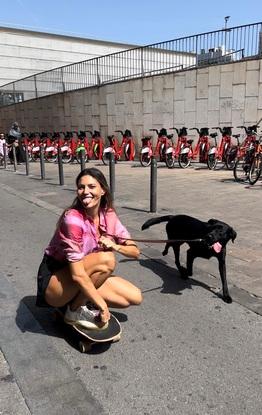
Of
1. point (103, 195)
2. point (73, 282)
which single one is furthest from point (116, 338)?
point (103, 195)

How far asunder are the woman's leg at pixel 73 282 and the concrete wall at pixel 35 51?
1263 inches

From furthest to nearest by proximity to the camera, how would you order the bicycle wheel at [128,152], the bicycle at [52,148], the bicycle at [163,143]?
the bicycle at [52,148]
the bicycle wheel at [128,152]
the bicycle at [163,143]

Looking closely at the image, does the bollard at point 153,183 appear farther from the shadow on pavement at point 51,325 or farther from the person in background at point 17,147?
the person in background at point 17,147

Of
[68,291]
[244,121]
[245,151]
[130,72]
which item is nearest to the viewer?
[68,291]

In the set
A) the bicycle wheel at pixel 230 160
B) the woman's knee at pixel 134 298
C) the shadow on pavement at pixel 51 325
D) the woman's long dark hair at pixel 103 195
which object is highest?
the woman's long dark hair at pixel 103 195

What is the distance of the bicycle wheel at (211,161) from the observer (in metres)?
12.5

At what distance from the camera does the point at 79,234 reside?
2.98 meters

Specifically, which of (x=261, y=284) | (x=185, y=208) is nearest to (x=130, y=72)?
(x=185, y=208)

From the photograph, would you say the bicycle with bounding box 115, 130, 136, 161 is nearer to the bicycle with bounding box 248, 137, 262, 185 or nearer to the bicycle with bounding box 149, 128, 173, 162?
the bicycle with bounding box 149, 128, 173, 162

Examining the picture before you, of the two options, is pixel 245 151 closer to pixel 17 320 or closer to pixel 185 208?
pixel 185 208

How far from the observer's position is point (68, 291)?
3072 mm

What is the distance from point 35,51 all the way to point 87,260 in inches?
1329

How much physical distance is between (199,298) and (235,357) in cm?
100

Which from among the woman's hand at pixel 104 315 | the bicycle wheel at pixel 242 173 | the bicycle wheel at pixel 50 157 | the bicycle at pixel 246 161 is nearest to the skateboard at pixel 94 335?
the woman's hand at pixel 104 315
